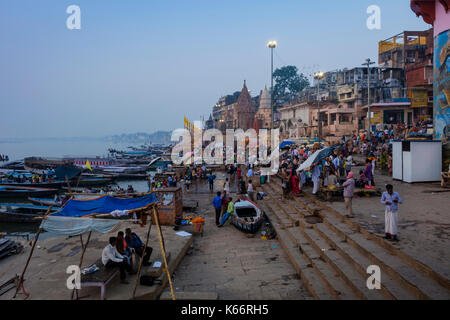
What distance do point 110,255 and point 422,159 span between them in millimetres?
12515

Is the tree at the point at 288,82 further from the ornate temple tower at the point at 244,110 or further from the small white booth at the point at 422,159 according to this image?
the small white booth at the point at 422,159

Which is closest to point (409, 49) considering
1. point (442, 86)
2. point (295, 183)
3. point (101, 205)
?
point (442, 86)

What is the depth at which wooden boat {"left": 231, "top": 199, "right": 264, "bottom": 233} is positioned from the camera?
33.6 ft

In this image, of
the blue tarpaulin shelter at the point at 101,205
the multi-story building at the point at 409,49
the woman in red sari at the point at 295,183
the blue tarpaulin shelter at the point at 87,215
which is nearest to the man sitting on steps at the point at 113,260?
the blue tarpaulin shelter at the point at 87,215

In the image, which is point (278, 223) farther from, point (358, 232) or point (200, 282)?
point (200, 282)

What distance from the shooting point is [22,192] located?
82.6ft

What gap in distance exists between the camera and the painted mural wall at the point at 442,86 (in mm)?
12633

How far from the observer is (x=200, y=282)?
6.96 m

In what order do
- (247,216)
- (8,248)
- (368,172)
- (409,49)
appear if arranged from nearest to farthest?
(8,248) < (247,216) < (368,172) < (409,49)

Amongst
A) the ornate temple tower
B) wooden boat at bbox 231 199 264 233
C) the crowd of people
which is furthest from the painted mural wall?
the ornate temple tower

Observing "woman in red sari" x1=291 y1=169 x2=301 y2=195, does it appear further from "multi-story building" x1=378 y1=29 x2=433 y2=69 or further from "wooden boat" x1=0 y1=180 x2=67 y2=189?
"multi-story building" x1=378 y1=29 x2=433 y2=69

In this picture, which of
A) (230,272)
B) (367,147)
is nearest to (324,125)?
(367,147)

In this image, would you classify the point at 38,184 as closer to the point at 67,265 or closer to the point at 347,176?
the point at 67,265

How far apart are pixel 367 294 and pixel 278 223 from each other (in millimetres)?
5716
